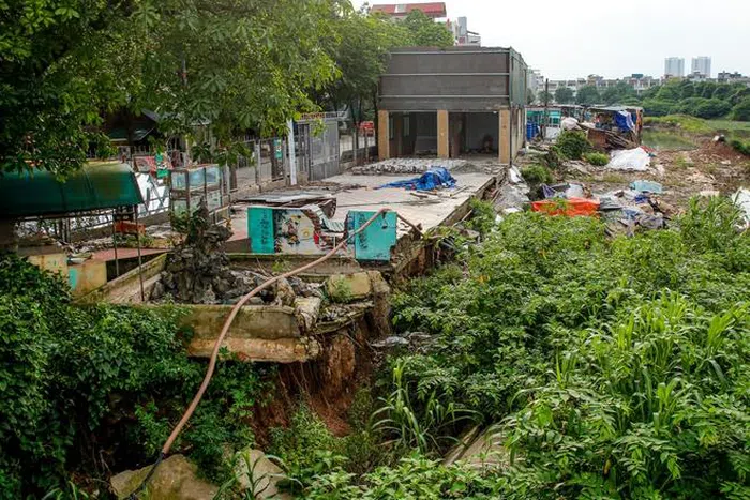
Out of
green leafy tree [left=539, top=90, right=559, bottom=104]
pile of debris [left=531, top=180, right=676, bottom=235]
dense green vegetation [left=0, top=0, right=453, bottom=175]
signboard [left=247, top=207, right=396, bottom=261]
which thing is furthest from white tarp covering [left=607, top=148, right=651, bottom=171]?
dense green vegetation [left=0, top=0, right=453, bottom=175]

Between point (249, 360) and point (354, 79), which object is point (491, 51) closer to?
point (354, 79)

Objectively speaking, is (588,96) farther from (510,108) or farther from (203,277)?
(203,277)

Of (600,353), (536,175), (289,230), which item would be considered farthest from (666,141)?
(600,353)

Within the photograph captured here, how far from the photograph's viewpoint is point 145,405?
8711 mm

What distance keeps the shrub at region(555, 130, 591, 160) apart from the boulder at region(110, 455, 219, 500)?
40.2 m

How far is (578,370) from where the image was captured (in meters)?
8.11

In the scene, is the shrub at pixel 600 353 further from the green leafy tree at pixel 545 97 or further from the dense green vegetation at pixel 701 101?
the dense green vegetation at pixel 701 101

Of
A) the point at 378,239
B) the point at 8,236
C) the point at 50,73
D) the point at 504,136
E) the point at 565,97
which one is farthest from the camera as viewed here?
the point at 565,97

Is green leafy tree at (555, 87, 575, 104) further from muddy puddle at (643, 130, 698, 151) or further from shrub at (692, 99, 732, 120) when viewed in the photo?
muddy puddle at (643, 130, 698, 151)

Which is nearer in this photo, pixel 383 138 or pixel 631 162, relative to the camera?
pixel 383 138

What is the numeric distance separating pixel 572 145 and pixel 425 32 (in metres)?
11.8

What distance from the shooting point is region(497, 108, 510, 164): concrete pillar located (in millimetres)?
37375

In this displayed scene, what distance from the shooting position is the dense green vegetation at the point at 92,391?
734 cm

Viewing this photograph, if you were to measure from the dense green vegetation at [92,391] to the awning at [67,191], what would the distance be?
5.35 feet
